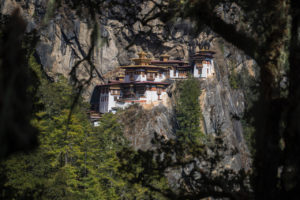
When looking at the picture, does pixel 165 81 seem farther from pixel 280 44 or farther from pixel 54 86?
pixel 280 44

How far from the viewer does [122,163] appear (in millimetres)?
5984

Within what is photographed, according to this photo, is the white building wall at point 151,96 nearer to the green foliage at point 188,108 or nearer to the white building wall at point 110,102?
the green foliage at point 188,108

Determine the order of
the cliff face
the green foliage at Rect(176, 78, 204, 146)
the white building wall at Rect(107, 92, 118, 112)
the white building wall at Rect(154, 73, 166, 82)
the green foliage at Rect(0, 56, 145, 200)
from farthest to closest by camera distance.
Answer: the white building wall at Rect(154, 73, 166, 82), the green foliage at Rect(176, 78, 204, 146), the white building wall at Rect(107, 92, 118, 112), the cliff face, the green foliage at Rect(0, 56, 145, 200)

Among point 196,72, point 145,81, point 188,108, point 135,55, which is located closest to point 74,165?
point 145,81

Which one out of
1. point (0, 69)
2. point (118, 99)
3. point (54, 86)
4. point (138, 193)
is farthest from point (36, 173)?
point (118, 99)

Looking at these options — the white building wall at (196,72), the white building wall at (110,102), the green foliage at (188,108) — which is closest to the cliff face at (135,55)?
the white building wall at (196,72)

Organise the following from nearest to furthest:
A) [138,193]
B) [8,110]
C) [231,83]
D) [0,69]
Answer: [8,110], [0,69], [138,193], [231,83]

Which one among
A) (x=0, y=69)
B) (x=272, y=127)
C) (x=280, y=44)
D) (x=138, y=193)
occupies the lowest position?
(x=138, y=193)

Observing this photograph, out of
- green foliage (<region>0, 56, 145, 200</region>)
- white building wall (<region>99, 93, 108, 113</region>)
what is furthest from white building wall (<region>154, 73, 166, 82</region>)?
green foliage (<region>0, 56, 145, 200</region>)

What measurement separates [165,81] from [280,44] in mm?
61508

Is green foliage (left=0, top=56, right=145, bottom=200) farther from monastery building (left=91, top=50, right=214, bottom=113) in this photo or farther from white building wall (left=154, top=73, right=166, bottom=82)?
white building wall (left=154, top=73, right=166, bottom=82)

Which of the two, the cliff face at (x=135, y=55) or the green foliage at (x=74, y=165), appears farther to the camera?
the cliff face at (x=135, y=55)

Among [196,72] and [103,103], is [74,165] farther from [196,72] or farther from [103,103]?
[196,72]

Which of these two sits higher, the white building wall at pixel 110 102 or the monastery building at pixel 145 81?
the monastery building at pixel 145 81
